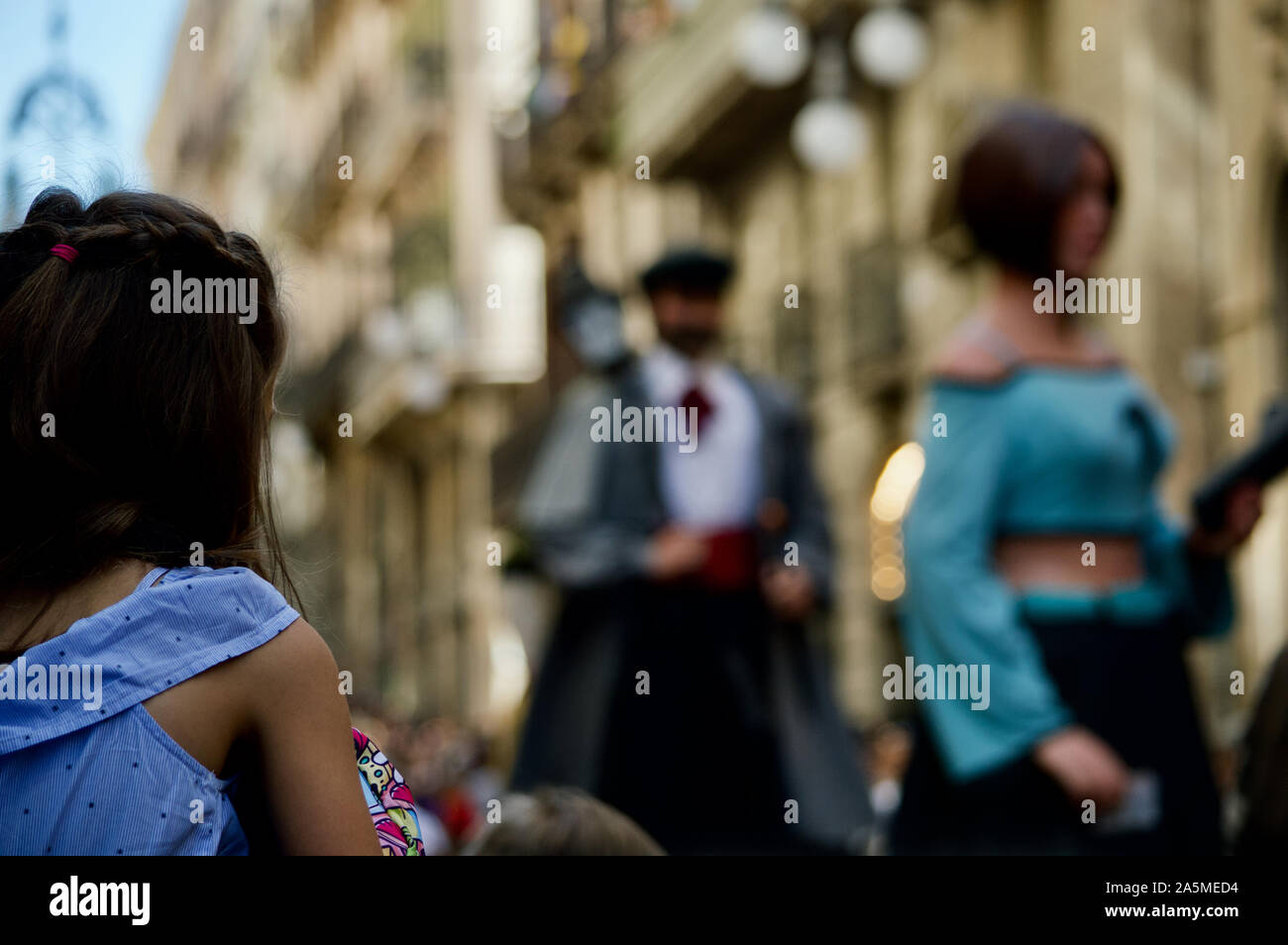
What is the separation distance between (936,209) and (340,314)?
31.8 meters

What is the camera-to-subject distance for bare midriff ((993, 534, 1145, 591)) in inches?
158

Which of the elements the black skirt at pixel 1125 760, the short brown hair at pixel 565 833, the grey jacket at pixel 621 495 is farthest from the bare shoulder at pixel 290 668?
the grey jacket at pixel 621 495

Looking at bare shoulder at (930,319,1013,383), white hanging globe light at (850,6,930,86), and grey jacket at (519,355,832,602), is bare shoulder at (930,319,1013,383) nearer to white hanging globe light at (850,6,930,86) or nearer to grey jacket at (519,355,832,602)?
grey jacket at (519,355,832,602)

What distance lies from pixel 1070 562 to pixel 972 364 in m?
0.44

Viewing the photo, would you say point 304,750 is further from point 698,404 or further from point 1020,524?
point 698,404

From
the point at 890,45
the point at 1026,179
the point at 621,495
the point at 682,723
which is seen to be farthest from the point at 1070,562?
the point at 890,45

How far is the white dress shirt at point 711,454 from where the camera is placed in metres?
5.58

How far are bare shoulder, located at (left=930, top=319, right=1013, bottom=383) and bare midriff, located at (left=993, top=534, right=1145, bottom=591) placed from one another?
12.9 inches

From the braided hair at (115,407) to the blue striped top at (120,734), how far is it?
4.0 inches

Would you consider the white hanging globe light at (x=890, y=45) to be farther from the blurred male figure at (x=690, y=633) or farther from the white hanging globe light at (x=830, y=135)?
the blurred male figure at (x=690, y=633)

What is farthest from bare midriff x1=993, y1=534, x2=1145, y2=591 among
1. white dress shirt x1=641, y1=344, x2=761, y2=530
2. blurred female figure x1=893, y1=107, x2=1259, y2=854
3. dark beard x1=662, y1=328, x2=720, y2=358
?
dark beard x1=662, y1=328, x2=720, y2=358

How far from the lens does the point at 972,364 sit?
4145 mm
